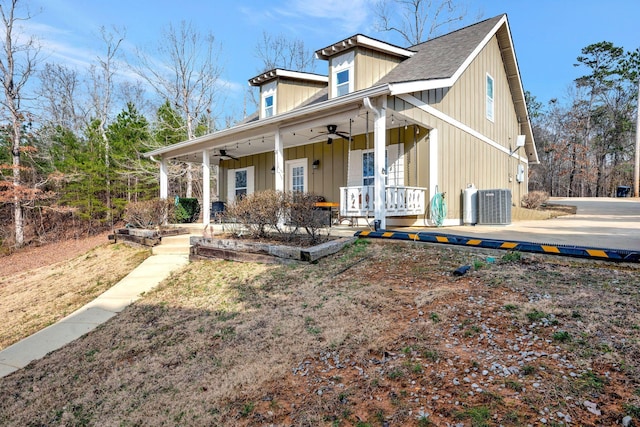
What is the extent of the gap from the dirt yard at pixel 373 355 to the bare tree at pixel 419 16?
61.9ft

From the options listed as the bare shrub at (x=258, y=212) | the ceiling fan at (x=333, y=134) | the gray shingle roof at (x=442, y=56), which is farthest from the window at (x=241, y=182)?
the bare shrub at (x=258, y=212)

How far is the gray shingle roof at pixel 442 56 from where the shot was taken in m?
7.79

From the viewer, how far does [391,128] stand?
855cm

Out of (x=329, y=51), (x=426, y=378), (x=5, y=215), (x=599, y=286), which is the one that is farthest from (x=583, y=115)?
(x=5, y=215)

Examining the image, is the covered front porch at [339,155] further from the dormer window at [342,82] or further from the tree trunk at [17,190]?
the tree trunk at [17,190]

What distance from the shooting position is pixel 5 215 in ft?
56.0

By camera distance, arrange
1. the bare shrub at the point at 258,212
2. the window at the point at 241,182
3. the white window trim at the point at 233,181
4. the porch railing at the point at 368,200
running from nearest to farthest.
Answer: the bare shrub at the point at 258,212
the porch railing at the point at 368,200
the white window trim at the point at 233,181
the window at the point at 241,182

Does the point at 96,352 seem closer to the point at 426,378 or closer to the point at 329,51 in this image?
the point at 426,378

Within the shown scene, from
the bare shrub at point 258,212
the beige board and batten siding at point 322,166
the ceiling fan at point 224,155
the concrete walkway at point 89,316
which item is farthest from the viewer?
the ceiling fan at point 224,155

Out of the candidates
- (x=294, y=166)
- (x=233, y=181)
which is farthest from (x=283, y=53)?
(x=294, y=166)

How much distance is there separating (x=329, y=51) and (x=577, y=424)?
358 inches

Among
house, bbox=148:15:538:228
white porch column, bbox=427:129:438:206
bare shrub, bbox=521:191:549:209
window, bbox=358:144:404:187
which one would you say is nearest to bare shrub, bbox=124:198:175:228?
house, bbox=148:15:538:228

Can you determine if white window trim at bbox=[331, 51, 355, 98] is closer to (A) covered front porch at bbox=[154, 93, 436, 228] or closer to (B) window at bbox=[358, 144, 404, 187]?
(A) covered front porch at bbox=[154, 93, 436, 228]

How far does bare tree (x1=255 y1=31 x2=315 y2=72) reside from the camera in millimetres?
21922
